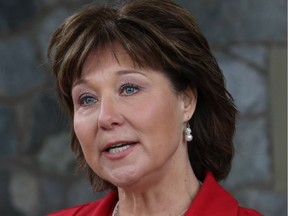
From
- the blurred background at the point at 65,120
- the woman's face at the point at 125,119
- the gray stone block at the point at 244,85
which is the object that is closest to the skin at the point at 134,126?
the woman's face at the point at 125,119

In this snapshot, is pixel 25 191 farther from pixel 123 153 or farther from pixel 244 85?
pixel 123 153

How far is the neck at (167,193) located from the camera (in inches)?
97.2

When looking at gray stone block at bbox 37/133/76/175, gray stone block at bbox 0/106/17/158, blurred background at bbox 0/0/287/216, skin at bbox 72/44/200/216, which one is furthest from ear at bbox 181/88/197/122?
gray stone block at bbox 0/106/17/158

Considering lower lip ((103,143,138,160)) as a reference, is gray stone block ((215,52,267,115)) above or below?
below

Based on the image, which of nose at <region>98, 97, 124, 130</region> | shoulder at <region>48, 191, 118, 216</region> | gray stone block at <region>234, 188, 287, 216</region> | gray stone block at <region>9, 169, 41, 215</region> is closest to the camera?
nose at <region>98, 97, 124, 130</region>

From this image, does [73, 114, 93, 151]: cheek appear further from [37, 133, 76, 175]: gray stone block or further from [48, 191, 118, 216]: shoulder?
[37, 133, 76, 175]: gray stone block

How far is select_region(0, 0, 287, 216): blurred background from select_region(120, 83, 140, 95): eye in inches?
70.8

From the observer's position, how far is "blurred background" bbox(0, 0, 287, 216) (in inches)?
165

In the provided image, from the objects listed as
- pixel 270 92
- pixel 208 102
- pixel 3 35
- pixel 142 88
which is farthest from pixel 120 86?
pixel 3 35

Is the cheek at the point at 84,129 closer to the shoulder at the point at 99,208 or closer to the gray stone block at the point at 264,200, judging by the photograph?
the shoulder at the point at 99,208

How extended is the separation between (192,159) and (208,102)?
0.18 m

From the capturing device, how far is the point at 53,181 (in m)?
4.43

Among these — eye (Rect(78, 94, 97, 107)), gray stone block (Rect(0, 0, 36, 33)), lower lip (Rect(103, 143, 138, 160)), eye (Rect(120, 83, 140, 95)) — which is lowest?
gray stone block (Rect(0, 0, 36, 33))

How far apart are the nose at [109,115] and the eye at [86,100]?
0.06 meters
